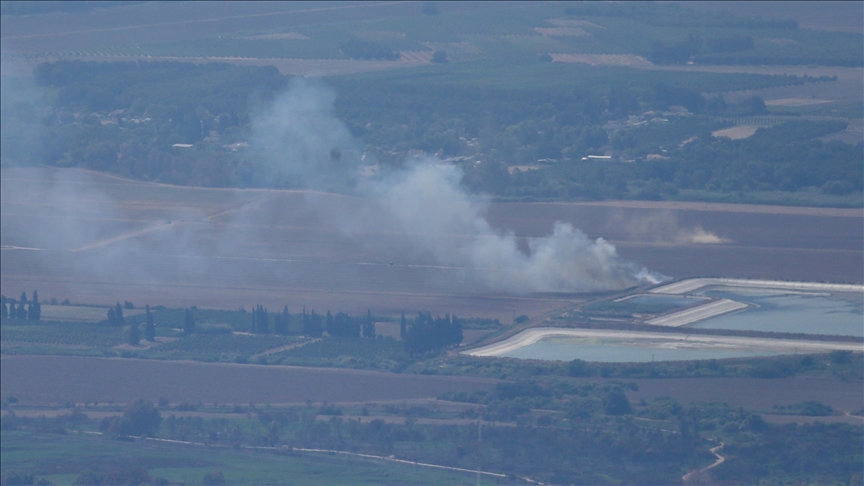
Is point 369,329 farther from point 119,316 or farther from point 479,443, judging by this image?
point 479,443

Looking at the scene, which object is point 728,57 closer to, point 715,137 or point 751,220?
point 715,137

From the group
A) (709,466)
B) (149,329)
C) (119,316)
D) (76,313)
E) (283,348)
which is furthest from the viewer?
(76,313)

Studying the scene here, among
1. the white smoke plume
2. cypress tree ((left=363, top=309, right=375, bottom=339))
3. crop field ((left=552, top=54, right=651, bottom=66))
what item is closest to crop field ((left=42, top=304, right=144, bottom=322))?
cypress tree ((left=363, top=309, right=375, bottom=339))

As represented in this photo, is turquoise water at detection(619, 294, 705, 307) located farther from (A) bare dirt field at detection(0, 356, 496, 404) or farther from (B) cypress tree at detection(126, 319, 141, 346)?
(B) cypress tree at detection(126, 319, 141, 346)

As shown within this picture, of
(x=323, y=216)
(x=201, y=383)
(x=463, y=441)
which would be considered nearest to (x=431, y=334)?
(x=201, y=383)

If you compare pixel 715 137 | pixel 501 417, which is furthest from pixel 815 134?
pixel 501 417

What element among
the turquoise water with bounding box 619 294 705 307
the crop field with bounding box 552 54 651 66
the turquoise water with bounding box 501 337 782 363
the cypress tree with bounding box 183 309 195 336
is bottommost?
the turquoise water with bounding box 501 337 782 363
